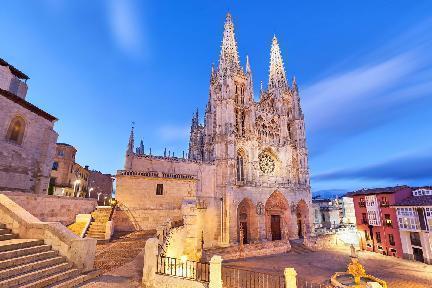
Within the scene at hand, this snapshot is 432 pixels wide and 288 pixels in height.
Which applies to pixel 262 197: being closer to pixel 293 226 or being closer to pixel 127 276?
pixel 293 226

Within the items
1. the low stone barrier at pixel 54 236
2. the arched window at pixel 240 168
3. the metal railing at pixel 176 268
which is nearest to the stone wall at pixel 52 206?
the low stone barrier at pixel 54 236

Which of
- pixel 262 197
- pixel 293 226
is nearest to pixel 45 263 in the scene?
pixel 262 197

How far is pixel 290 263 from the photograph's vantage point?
25.8 m

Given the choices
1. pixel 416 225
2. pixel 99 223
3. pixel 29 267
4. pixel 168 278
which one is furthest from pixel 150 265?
pixel 416 225

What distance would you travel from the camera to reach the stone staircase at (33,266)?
23.3 feet

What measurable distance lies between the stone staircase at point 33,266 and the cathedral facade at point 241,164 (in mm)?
15547

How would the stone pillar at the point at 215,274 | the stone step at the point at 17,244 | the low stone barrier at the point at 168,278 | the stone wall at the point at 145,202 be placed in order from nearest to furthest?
the stone step at the point at 17,244 < the low stone barrier at the point at 168,278 < the stone pillar at the point at 215,274 < the stone wall at the point at 145,202

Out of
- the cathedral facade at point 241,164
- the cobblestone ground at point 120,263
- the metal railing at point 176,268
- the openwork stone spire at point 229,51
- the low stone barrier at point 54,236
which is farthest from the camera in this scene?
the openwork stone spire at point 229,51

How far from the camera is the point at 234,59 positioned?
41.1 metres

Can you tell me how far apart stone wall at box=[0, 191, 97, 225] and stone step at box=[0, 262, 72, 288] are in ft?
25.4

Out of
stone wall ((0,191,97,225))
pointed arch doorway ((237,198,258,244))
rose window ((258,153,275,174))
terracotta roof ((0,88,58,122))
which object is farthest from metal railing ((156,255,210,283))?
rose window ((258,153,275,174))

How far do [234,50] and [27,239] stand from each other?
1582 inches

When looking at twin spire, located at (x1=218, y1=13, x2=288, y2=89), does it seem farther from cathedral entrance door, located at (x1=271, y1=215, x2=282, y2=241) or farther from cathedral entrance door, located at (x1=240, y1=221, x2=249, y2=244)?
cathedral entrance door, located at (x1=240, y1=221, x2=249, y2=244)

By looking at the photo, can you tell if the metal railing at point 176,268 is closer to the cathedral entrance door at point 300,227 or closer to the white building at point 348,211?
the cathedral entrance door at point 300,227
